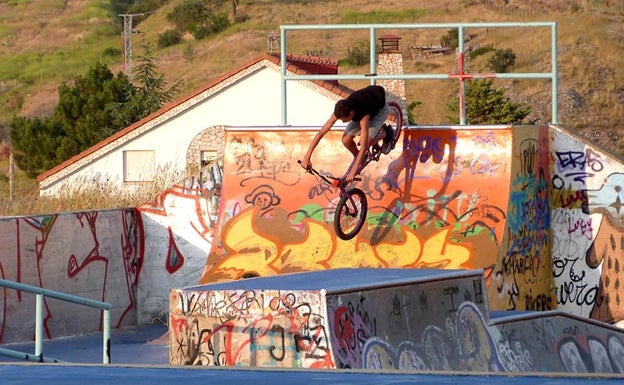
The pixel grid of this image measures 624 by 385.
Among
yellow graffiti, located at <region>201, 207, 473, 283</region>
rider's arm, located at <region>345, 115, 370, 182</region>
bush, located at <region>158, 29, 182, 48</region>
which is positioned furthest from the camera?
bush, located at <region>158, 29, 182, 48</region>

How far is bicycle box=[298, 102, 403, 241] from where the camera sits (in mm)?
15500

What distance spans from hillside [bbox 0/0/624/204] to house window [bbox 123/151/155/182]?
59.5ft

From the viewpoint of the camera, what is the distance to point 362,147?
1542 cm

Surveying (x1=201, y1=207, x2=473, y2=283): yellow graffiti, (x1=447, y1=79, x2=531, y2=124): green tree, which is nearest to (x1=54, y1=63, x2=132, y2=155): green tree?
(x1=447, y1=79, x2=531, y2=124): green tree

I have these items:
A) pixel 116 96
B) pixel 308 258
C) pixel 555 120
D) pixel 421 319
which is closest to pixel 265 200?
pixel 308 258

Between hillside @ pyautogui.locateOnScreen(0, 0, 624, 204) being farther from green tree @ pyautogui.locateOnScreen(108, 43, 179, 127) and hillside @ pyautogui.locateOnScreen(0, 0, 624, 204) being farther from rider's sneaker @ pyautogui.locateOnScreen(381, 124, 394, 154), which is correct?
rider's sneaker @ pyautogui.locateOnScreen(381, 124, 394, 154)

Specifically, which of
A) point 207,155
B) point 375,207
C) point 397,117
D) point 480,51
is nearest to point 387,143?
point 397,117

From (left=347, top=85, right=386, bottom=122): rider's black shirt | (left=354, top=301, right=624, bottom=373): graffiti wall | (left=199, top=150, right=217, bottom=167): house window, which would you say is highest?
(left=347, top=85, right=386, bottom=122): rider's black shirt

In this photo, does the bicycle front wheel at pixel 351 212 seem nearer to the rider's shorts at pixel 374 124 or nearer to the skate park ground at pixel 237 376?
the rider's shorts at pixel 374 124

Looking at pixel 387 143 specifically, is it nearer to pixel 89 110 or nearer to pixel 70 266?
pixel 70 266

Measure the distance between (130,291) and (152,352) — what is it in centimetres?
263

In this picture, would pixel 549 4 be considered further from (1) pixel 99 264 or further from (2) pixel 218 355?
(2) pixel 218 355

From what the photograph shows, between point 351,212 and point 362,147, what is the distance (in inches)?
39.8

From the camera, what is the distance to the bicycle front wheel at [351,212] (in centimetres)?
1553
